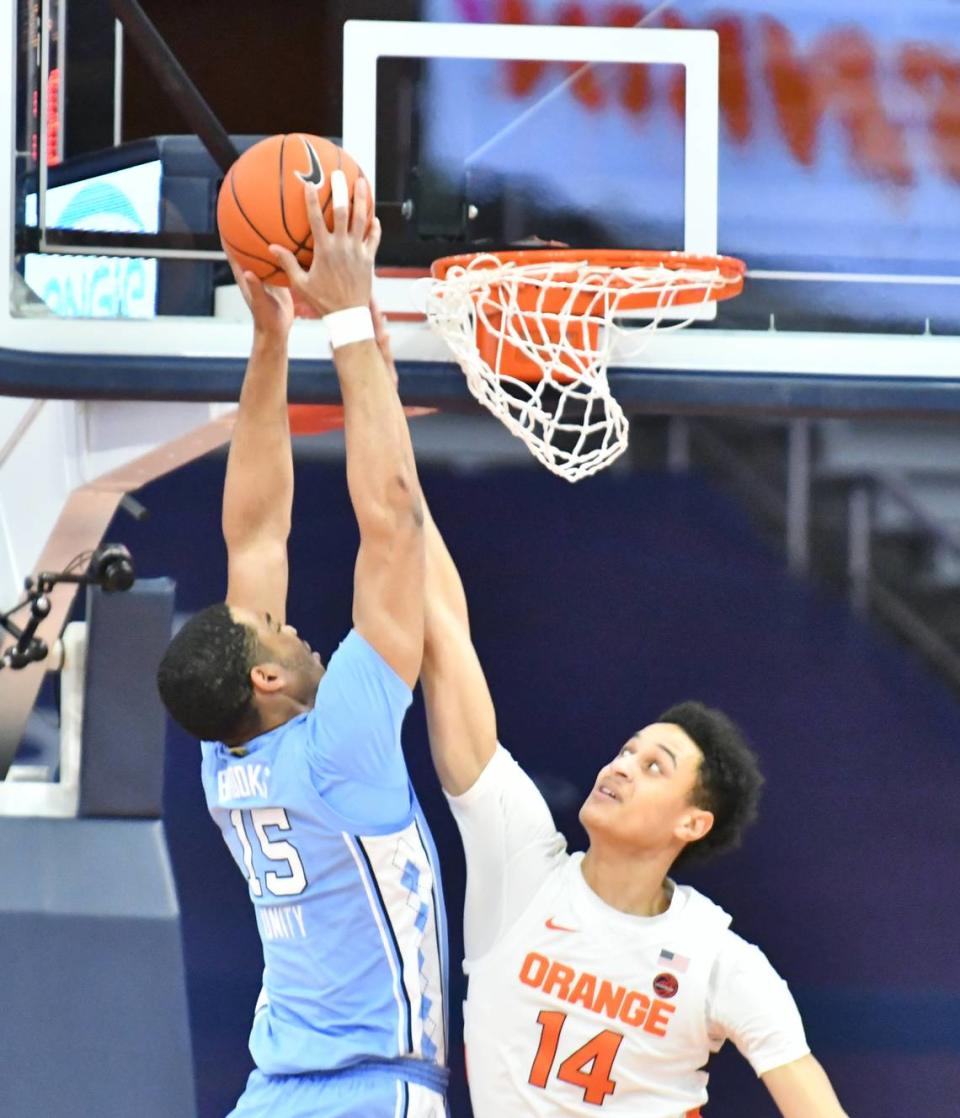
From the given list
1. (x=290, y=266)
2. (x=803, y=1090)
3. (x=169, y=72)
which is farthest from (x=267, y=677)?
(x=169, y=72)

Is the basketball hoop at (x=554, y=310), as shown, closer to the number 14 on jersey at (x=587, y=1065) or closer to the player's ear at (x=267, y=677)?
the player's ear at (x=267, y=677)

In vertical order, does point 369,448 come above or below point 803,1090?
above

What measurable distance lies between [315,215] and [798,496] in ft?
6.12

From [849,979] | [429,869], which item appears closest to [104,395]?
[429,869]

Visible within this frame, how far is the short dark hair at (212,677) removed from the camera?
2.65 m

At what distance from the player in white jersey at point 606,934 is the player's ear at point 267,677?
0.40 m

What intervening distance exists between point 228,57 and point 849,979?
3610 mm

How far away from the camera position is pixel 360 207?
2639mm

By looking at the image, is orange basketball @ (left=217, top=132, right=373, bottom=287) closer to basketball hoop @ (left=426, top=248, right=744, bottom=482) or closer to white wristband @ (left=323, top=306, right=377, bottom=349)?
white wristband @ (left=323, top=306, right=377, bottom=349)

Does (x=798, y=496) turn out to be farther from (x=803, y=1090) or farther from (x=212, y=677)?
(x=212, y=677)

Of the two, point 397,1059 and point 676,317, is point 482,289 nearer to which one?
point 676,317

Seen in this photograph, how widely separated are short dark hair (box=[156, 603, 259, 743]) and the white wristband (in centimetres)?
47

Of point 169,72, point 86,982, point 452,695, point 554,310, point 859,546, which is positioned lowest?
point 86,982

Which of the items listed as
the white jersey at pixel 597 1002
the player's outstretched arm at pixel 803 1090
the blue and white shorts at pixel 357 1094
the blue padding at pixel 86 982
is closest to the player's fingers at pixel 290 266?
the white jersey at pixel 597 1002
